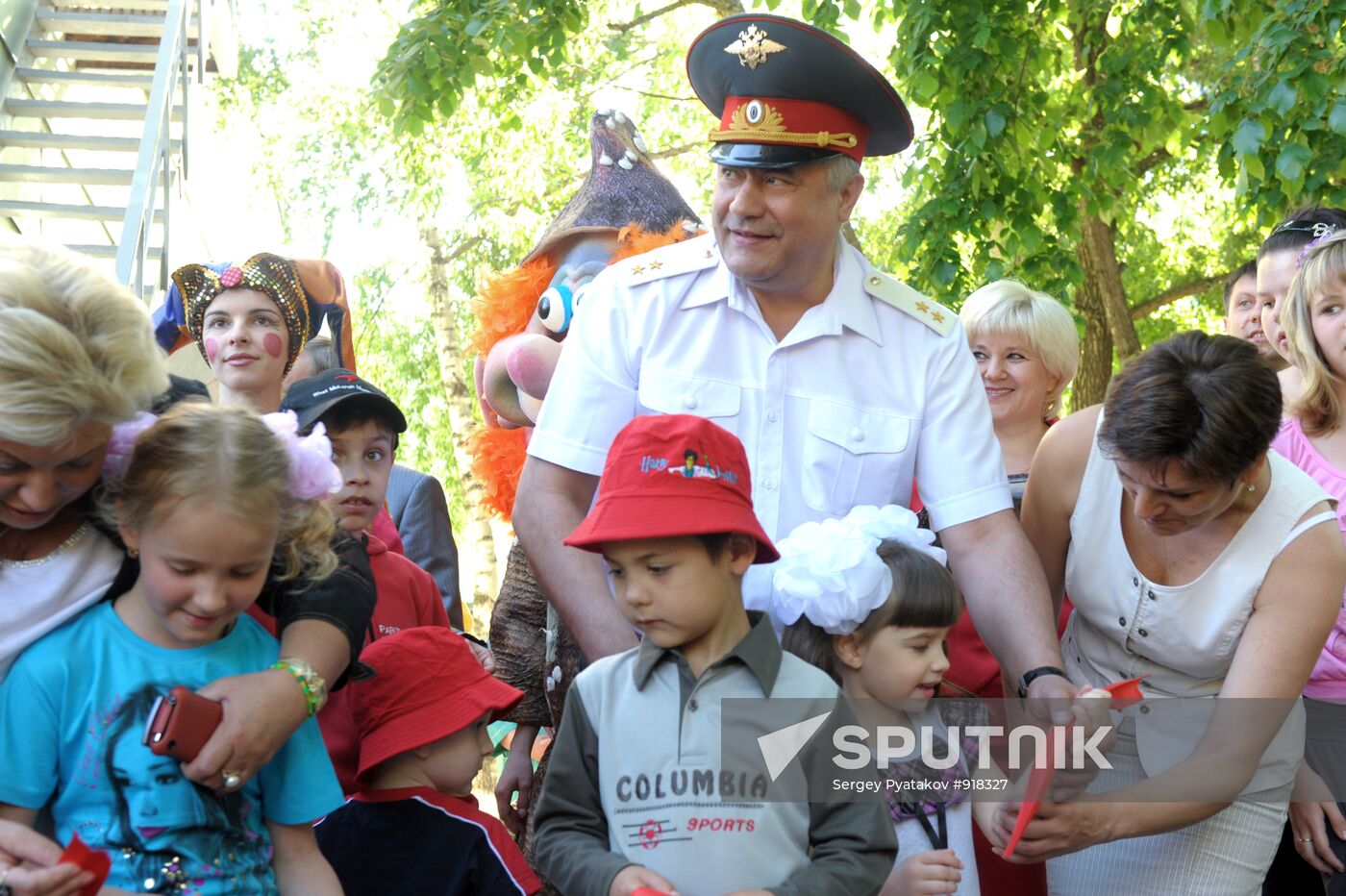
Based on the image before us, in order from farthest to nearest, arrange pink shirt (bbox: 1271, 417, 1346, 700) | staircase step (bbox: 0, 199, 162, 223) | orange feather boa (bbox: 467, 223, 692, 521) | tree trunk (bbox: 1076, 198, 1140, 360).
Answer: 1. tree trunk (bbox: 1076, 198, 1140, 360)
2. staircase step (bbox: 0, 199, 162, 223)
3. orange feather boa (bbox: 467, 223, 692, 521)
4. pink shirt (bbox: 1271, 417, 1346, 700)

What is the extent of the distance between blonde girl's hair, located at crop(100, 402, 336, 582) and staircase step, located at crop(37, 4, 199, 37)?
32.5 ft

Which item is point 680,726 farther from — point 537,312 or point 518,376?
point 537,312

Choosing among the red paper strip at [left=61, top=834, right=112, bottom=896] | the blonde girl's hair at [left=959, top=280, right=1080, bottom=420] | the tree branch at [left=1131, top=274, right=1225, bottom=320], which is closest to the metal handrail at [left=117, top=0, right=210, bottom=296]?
the blonde girl's hair at [left=959, top=280, right=1080, bottom=420]

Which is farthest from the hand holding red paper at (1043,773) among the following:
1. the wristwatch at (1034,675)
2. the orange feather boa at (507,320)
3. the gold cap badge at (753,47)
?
the orange feather boa at (507,320)

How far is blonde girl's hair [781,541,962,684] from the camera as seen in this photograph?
111 inches

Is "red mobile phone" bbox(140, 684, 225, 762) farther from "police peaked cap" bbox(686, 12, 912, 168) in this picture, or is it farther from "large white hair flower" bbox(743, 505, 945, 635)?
"police peaked cap" bbox(686, 12, 912, 168)

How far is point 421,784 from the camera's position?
2938 millimetres

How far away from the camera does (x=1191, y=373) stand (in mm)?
2895

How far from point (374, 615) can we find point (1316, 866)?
2.24 metres

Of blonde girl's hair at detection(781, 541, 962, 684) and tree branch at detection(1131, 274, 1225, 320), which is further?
tree branch at detection(1131, 274, 1225, 320)

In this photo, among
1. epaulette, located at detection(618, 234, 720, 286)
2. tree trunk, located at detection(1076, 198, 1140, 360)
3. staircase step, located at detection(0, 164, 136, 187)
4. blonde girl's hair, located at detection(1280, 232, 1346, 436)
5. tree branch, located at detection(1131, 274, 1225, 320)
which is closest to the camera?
epaulette, located at detection(618, 234, 720, 286)

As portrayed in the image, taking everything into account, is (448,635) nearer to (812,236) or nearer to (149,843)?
(149,843)

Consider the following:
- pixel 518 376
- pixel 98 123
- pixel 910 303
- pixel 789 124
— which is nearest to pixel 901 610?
pixel 910 303

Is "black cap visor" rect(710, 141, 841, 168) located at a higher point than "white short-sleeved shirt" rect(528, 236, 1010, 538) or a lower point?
higher
